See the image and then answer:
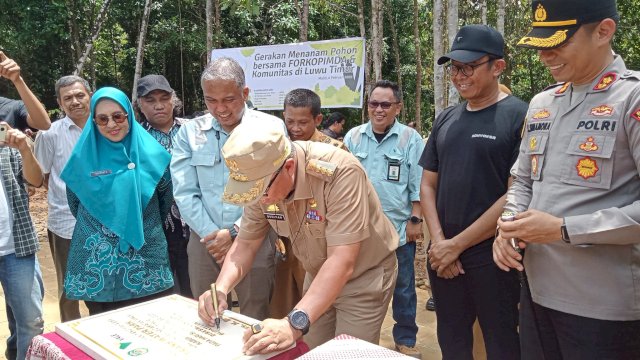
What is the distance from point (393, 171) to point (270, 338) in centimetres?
223

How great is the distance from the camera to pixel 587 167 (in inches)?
61.6

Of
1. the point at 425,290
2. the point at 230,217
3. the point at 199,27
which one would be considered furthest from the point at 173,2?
the point at 230,217

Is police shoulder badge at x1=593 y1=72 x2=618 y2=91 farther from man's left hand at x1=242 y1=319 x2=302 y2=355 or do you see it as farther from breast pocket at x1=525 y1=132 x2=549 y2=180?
man's left hand at x1=242 y1=319 x2=302 y2=355

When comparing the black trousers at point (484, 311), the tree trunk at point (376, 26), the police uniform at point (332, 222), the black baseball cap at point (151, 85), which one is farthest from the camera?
the tree trunk at point (376, 26)

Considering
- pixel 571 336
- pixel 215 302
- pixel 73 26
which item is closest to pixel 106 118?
pixel 215 302

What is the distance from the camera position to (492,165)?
7.23 feet

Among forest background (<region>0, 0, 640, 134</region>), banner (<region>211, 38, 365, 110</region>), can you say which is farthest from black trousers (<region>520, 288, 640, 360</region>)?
forest background (<region>0, 0, 640, 134</region>)

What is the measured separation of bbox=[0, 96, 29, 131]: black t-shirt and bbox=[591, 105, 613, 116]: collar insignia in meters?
3.06

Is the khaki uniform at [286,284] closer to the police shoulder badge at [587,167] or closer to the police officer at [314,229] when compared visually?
the police officer at [314,229]

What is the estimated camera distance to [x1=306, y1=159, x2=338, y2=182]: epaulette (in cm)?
181

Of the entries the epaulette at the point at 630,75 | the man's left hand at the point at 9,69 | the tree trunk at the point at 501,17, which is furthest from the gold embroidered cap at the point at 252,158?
the tree trunk at the point at 501,17

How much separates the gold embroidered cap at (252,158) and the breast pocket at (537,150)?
0.86 m

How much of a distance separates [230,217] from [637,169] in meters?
1.80

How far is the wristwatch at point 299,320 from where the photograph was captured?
1.58m
